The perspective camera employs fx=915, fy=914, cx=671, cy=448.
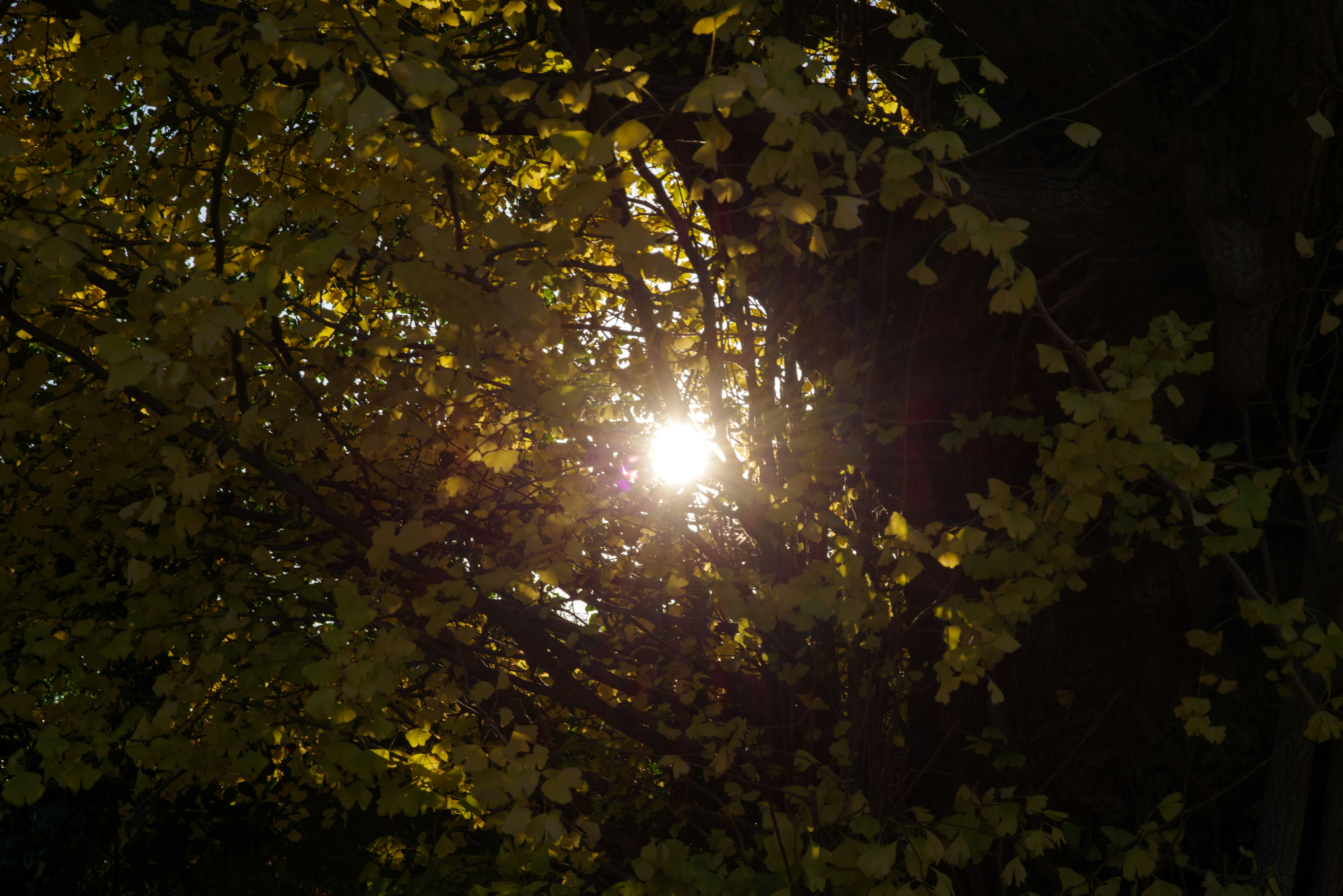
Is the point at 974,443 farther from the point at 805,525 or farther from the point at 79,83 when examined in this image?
the point at 79,83

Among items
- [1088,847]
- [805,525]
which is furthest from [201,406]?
[1088,847]

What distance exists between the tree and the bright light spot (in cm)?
3

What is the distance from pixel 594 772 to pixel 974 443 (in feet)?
7.32

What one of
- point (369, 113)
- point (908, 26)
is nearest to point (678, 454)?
point (908, 26)

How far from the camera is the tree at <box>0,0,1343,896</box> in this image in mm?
2355

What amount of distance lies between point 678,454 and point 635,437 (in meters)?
0.28

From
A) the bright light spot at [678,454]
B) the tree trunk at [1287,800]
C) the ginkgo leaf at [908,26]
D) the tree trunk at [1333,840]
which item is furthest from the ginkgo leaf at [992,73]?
the tree trunk at [1333,840]

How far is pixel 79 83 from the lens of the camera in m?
4.35

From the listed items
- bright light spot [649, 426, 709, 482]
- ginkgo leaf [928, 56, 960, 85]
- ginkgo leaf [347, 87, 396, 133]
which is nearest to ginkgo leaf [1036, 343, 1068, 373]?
ginkgo leaf [928, 56, 960, 85]

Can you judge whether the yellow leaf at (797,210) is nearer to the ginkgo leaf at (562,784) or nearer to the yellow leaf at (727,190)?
the yellow leaf at (727,190)

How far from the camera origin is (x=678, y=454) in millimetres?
3133

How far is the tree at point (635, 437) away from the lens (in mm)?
2355

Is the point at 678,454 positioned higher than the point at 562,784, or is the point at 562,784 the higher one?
the point at 678,454

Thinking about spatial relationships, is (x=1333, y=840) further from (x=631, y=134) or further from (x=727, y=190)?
(x=631, y=134)
